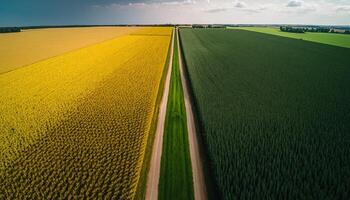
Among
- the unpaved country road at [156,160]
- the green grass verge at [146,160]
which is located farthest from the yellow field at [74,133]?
the unpaved country road at [156,160]

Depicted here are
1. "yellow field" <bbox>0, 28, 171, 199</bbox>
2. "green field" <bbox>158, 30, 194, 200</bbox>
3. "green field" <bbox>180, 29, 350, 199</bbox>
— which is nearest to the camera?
"green field" <bbox>180, 29, 350, 199</bbox>

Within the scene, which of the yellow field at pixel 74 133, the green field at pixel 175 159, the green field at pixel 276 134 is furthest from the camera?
the green field at pixel 175 159

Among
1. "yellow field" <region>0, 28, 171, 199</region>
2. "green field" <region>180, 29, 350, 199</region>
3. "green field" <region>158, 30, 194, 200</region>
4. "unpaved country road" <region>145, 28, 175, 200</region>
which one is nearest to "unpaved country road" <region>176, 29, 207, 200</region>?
"green field" <region>158, 30, 194, 200</region>

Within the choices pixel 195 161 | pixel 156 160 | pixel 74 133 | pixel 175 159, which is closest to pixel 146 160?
pixel 156 160

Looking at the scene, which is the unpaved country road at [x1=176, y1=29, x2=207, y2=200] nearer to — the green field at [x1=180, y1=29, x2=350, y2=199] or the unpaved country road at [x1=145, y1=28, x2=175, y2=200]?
the green field at [x1=180, y1=29, x2=350, y2=199]

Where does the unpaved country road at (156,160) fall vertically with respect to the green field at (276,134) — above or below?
below

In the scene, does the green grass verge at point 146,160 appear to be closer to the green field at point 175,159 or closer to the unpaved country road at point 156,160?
the unpaved country road at point 156,160

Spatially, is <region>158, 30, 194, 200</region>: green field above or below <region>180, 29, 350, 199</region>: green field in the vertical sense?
below
